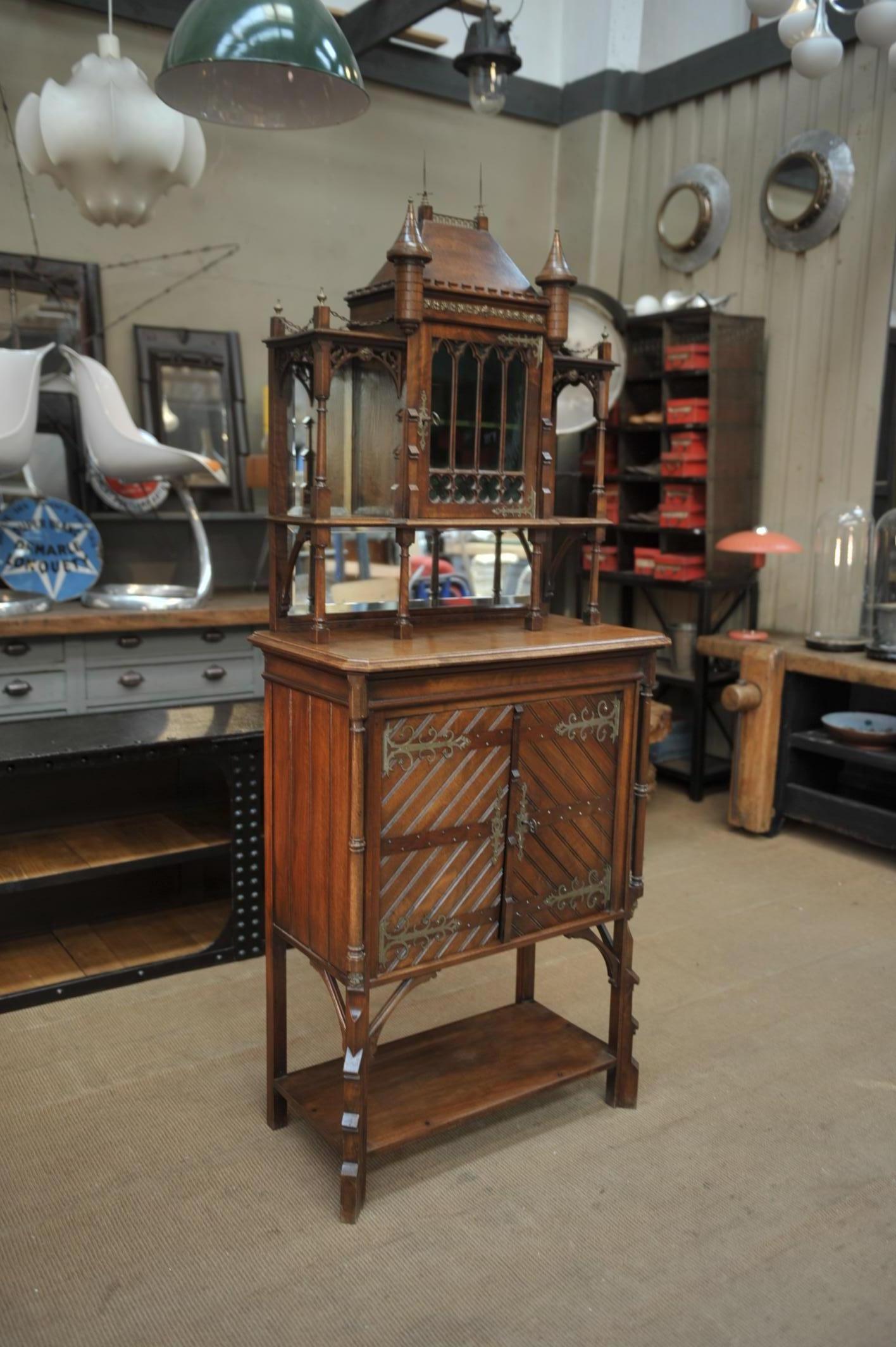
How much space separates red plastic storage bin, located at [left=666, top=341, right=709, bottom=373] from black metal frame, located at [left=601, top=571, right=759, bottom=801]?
96cm

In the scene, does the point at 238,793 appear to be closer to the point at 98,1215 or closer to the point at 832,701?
the point at 98,1215

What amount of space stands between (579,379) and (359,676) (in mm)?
1029

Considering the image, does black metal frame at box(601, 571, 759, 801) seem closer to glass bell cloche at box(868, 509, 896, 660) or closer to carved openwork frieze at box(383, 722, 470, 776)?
glass bell cloche at box(868, 509, 896, 660)

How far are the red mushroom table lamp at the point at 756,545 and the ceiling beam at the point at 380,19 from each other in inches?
95.0

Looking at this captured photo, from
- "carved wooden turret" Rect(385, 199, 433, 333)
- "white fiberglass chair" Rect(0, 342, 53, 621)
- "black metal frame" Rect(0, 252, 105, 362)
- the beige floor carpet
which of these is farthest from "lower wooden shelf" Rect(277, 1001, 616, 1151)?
"black metal frame" Rect(0, 252, 105, 362)

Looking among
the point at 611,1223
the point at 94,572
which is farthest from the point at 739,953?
the point at 94,572

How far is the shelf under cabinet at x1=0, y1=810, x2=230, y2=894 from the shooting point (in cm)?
320

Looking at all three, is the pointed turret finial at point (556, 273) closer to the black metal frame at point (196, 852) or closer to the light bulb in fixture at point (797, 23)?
the black metal frame at point (196, 852)

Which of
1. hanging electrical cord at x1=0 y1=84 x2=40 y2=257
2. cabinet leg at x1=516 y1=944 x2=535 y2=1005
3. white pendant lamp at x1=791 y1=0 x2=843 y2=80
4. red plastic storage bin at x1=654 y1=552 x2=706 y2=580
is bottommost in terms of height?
cabinet leg at x1=516 y1=944 x2=535 y2=1005

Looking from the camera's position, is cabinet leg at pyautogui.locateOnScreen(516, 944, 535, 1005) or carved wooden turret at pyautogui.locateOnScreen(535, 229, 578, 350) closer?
carved wooden turret at pyautogui.locateOnScreen(535, 229, 578, 350)

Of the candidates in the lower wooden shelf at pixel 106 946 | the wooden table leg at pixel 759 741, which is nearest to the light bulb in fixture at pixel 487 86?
the wooden table leg at pixel 759 741

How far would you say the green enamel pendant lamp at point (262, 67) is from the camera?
7.48 feet

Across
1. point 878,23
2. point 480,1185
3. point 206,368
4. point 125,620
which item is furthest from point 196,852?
point 878,23

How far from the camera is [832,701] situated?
4859 mm
